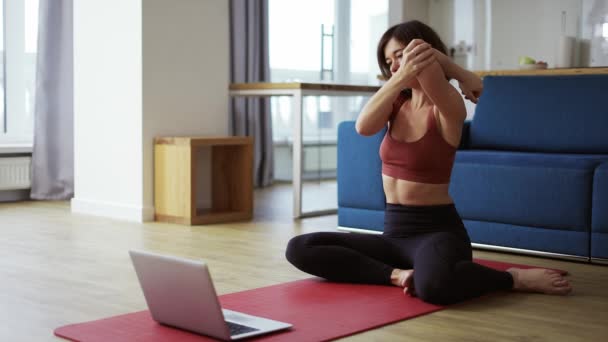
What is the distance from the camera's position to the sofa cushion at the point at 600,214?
310 cm

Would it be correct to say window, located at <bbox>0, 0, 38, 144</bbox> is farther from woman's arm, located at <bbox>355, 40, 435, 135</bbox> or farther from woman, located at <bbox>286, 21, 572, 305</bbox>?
woman's arm, located at <bbox>355, 40, 435, 135</bbox>

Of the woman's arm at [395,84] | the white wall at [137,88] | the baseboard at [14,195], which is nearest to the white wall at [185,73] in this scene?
the white wall at [137,88]

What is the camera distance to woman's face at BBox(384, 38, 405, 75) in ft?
8.20

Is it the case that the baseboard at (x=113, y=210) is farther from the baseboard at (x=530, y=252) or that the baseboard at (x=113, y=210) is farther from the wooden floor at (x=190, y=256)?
the baseboard at (x=530, y=252)

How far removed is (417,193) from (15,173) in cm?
348

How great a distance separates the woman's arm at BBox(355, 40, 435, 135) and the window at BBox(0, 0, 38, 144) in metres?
3.51

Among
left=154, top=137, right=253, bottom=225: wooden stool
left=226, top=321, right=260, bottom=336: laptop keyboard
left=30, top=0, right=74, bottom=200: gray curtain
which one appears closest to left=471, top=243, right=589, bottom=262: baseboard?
left=154, top=137, right=253, bottom=225: wooden stool

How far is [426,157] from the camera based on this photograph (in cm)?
251

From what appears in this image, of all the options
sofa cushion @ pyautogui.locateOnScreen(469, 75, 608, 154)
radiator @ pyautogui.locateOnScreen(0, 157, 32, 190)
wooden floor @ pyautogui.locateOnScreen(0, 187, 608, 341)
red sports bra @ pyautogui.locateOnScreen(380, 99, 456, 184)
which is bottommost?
wooden floor @ pyautogui.locateOnScreen(0, 187, 608, 341)

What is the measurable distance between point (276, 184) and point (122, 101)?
258 centimetres

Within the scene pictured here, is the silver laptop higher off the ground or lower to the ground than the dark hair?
lower

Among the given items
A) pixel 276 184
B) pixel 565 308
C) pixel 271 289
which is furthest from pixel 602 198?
pixel 276 184

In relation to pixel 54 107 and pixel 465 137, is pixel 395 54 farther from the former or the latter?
pixel 54 107

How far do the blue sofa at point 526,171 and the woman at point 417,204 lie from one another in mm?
660
